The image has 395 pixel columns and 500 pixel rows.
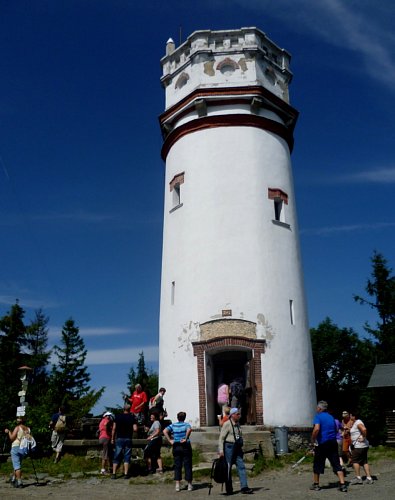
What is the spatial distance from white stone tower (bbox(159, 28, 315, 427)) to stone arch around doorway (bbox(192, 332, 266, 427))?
0.11ft

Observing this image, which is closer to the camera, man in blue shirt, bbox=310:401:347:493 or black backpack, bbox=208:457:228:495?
black backpack, bbox=208:457:228:495

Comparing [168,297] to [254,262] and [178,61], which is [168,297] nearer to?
[254,262]

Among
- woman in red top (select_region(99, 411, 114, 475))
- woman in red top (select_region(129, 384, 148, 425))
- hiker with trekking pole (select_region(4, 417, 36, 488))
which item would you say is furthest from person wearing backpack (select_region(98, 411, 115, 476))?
woman in red top (select_region(129, 384, 148, 425))

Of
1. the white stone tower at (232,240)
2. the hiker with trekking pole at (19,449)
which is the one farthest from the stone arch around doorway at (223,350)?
the hiker with trekking pole at (19,449)

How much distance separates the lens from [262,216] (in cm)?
1956

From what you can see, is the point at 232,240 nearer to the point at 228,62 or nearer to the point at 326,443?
the point at 228,62

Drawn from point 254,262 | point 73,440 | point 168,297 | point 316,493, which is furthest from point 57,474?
point 254,262

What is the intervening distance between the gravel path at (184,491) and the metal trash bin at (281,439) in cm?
284

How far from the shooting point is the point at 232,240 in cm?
1906

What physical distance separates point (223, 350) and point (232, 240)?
3.93 metres

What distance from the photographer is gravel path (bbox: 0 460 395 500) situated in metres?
10.1

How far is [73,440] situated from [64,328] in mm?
23881

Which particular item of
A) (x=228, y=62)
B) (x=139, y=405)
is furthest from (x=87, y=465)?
(x=228, y=62)

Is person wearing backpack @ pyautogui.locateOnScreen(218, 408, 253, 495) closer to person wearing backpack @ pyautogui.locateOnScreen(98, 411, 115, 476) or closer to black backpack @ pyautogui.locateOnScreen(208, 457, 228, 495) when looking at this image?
black backpack @ pyautogui.locateOnScreen(208, 457, 228, 495)
